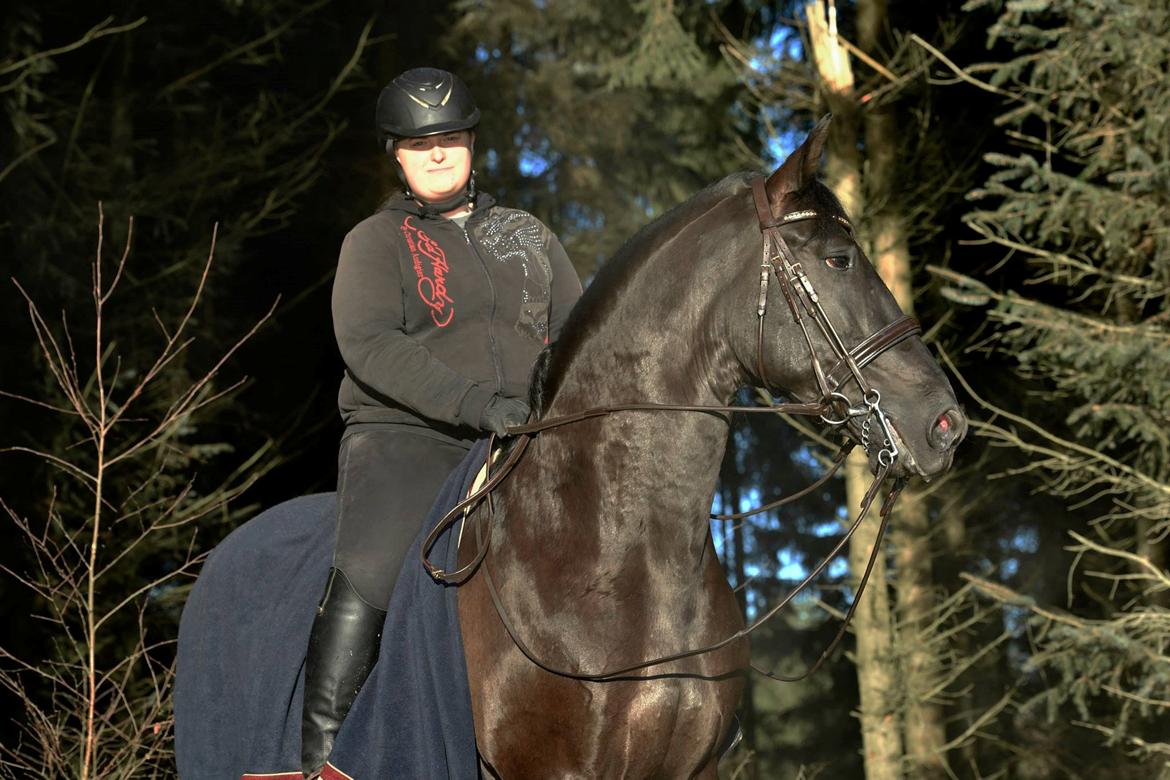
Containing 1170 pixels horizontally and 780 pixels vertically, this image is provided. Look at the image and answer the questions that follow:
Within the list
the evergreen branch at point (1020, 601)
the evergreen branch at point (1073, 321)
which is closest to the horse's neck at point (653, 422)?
the evergreen branch at point (1020, 601)

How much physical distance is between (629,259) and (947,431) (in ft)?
3.38

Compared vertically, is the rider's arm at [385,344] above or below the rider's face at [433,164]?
below

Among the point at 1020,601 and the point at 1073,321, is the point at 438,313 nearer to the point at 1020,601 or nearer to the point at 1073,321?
the point at 1020,601

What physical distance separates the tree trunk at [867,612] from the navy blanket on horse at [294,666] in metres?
7.30

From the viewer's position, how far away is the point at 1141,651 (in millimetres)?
8164

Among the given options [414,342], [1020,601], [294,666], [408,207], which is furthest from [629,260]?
[1020,601]

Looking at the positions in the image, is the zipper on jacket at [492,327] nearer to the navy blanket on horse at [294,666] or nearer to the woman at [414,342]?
the woman at [414,342]

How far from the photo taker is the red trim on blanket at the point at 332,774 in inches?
146

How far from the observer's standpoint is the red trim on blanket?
3709 millimetres

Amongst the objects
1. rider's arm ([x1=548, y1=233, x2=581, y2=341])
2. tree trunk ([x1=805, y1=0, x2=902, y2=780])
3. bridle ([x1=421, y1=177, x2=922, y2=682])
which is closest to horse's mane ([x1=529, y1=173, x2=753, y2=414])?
bridle ([x1=421, y1=177, x2=922, y2=682])

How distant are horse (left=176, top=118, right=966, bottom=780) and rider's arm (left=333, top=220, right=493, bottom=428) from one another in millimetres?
218

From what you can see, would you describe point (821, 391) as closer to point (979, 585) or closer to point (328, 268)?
point (979, 585)

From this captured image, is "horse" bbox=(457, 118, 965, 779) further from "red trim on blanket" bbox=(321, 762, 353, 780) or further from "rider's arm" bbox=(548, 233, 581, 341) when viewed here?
"rider's arm" bbox=(548, 233, 581, 341)

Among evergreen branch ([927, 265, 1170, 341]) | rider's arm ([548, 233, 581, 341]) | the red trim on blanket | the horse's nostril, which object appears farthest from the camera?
evergreen branch ([927, 265, 1170, 341])
